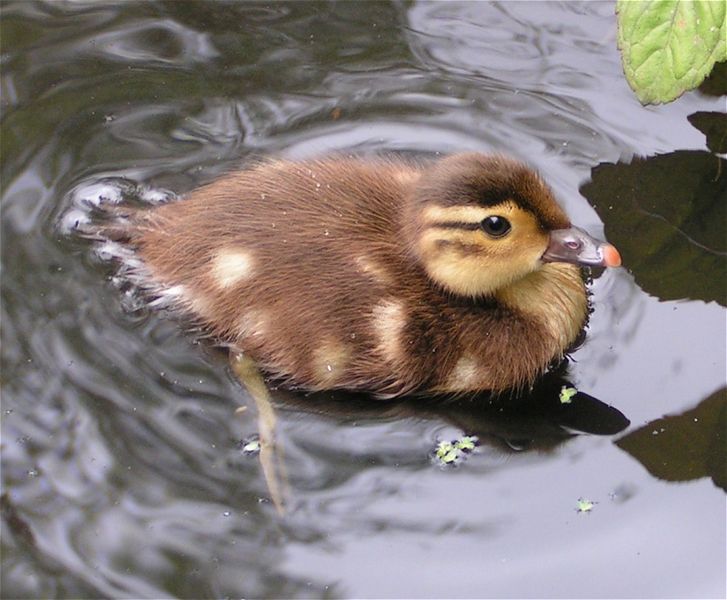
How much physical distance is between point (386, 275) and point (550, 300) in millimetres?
391

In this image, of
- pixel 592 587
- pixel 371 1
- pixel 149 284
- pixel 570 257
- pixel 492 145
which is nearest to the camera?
pixel 592 587

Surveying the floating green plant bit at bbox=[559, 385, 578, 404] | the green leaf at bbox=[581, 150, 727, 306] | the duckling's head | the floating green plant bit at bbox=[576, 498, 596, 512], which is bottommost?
the floating green plant bit at bbox=[576, 498, 596, 512]

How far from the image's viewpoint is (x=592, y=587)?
2373mm

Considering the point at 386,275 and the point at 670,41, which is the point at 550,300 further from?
the point at 670,41

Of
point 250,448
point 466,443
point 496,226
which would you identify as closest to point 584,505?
point 466,443

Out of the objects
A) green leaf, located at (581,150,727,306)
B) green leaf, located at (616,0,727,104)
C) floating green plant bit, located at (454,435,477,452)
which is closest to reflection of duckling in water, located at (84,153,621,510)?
floating green plant bit, located at (454,435,477,452)

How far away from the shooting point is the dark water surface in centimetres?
244

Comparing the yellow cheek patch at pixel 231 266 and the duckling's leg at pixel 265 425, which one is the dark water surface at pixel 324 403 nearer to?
the duckling's leg at pixel 265 425

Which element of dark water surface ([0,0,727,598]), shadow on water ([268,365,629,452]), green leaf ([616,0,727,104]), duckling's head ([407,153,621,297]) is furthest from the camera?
green leaf ([616,0,727,104])

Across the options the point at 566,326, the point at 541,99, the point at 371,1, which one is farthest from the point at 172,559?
the point at 371,1

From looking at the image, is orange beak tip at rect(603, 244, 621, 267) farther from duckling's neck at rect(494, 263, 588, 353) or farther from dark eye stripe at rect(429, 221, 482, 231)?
dark eye stripe at rect(429, 221, 482, 231)

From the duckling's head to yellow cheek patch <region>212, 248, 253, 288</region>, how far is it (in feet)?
1.22

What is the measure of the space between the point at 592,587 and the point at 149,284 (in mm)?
1228

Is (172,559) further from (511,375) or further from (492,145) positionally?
(492,145)
